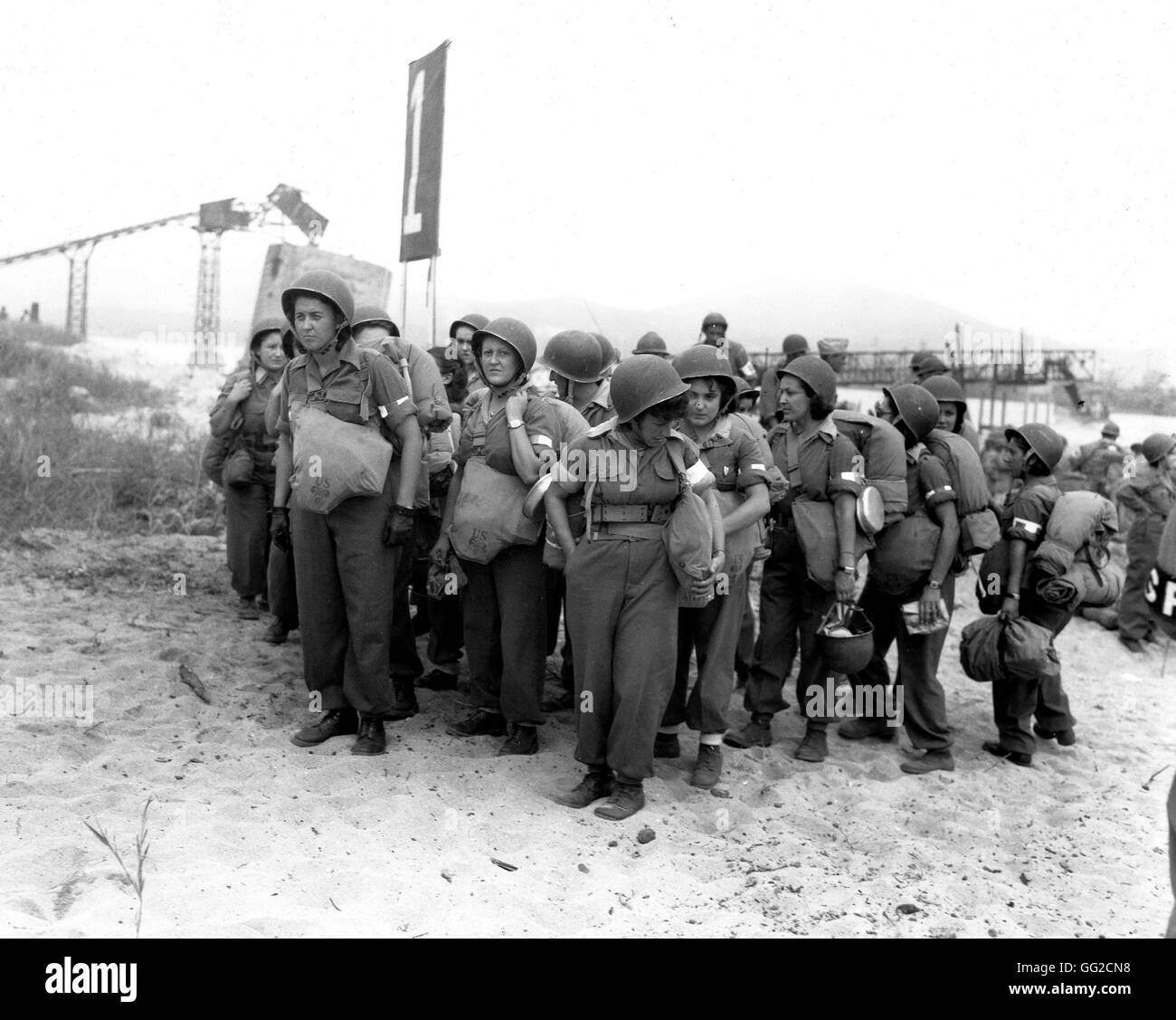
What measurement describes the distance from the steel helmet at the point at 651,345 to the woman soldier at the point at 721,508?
4.76 ft

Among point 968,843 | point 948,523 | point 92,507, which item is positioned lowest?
point 968,843

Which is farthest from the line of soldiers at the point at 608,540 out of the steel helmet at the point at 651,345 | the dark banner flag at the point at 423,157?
the dark banner flag at the point at 423,157

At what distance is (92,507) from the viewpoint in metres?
8.28

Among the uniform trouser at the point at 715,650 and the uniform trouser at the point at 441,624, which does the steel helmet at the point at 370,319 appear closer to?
the uniform trouser at the point at 441,624

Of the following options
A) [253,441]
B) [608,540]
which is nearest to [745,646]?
[608,540]

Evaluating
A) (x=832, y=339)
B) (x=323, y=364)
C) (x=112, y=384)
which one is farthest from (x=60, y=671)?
(x=112, y=384)

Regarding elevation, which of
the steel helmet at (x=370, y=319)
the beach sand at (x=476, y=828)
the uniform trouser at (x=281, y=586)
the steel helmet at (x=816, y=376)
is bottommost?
the beach sand at (x=476, y=828)

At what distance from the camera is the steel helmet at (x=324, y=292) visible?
4328 mm

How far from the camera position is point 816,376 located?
500 cm

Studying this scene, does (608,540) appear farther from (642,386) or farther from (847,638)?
(847,638)

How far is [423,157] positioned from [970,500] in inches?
195

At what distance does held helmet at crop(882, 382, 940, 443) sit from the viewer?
5188 millimetres
